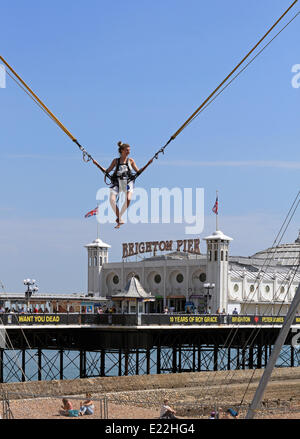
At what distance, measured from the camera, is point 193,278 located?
8350 cm

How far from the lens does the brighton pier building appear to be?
→ 263ft

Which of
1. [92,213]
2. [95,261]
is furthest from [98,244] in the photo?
[92,213]

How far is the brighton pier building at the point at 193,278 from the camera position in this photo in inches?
3162

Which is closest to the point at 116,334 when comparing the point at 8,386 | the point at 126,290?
the point at 126,290

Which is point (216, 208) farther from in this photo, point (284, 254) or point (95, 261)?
point (284, 254)

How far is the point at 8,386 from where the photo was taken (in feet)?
145

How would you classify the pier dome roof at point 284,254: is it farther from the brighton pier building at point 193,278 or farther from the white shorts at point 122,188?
the white shorts at point 122,188

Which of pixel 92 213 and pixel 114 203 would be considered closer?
pixel 114 203

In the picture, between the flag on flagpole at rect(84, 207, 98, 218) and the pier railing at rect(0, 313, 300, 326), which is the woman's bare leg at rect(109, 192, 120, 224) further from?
the flag on flagpole at rect(84, 207, 98, 218)

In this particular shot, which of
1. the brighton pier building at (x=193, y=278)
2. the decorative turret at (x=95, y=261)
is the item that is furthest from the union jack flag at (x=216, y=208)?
the decorative turret at (x=95, y=261)

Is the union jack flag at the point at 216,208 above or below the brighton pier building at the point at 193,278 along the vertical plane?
above

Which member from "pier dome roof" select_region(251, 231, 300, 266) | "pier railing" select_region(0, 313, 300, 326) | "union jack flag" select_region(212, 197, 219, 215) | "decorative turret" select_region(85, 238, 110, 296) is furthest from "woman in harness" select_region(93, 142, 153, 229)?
"pier dome roof" select_region(251, 231, 300, 266)
